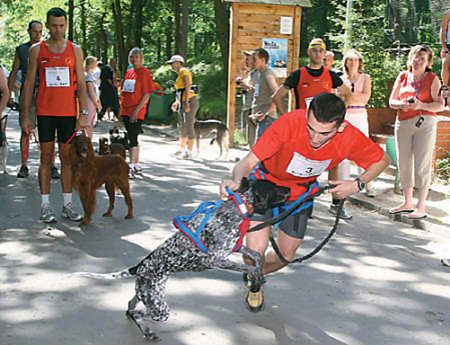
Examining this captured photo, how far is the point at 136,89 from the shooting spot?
1014 centimetres

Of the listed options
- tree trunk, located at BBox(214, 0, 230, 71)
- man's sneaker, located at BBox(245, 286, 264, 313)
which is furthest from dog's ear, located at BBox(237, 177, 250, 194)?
tree trunk, located at BBox(214, 0, 230, 71)

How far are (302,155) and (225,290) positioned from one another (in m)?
1.46

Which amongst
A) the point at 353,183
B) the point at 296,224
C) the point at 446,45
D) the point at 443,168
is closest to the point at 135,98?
the point at 443,168

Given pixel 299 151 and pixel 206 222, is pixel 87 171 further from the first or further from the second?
pixel 206 222

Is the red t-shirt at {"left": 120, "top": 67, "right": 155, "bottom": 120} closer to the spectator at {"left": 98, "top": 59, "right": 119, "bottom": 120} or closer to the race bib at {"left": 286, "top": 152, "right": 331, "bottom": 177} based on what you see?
the race bib at {"left": 286, "top": 152, "right": 331, "bottom": 177}

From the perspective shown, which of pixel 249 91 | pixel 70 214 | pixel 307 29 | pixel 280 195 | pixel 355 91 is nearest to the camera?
pixel 280 195

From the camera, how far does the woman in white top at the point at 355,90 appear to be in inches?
314

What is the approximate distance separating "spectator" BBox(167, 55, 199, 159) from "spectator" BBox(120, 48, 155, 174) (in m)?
1.78

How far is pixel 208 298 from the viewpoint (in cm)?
476

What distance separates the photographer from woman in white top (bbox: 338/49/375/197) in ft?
26.1

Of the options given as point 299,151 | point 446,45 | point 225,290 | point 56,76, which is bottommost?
point 225,290

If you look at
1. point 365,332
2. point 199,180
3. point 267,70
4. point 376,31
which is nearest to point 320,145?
point 365,332

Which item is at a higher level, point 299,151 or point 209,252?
point 299,151

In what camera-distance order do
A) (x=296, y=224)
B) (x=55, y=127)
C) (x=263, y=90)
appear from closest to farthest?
(x=296, y=224)
(x=55, y=127)
(x=263, y=90)
